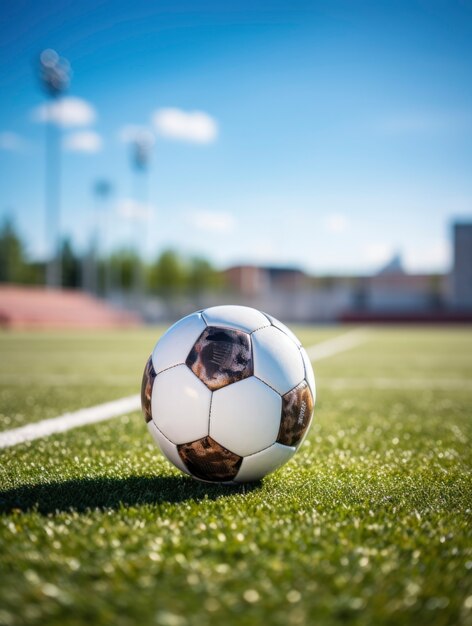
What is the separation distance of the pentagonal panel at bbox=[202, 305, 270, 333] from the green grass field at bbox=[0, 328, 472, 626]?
2.54ft

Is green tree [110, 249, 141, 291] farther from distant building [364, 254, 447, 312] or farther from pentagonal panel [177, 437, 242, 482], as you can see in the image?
pentagonal panel [177, 437, 242, 482]

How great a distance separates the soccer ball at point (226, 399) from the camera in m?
2.55

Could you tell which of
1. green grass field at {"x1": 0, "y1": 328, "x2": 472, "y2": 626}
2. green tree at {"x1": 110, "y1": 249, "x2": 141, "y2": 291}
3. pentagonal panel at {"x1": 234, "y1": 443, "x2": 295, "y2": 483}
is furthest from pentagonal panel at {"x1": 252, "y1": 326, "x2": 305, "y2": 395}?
green tree at {"x1": 110, "y1": 249, "x2": 141, "y2": 291}

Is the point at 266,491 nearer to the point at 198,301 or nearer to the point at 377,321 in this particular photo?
the point at 377,321

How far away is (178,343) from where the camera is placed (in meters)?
2.75

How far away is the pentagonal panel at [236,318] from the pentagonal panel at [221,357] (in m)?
0.05

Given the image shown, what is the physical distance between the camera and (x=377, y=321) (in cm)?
5084

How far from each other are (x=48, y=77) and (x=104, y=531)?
1599 inches

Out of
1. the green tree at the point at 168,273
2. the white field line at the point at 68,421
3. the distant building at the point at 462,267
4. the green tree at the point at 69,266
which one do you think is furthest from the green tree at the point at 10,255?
the white field line at the point at 68,421

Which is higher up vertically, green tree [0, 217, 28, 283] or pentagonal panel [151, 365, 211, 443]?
green tree [0, 217, 28, 283]

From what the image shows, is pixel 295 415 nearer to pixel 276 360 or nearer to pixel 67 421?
pixel 276 360

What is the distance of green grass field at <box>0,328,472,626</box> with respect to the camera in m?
1.47

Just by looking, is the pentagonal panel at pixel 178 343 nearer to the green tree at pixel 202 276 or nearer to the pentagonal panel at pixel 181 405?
the pentagonal panel at pixel 181 405

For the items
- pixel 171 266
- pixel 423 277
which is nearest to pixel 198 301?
pixel 171 266
